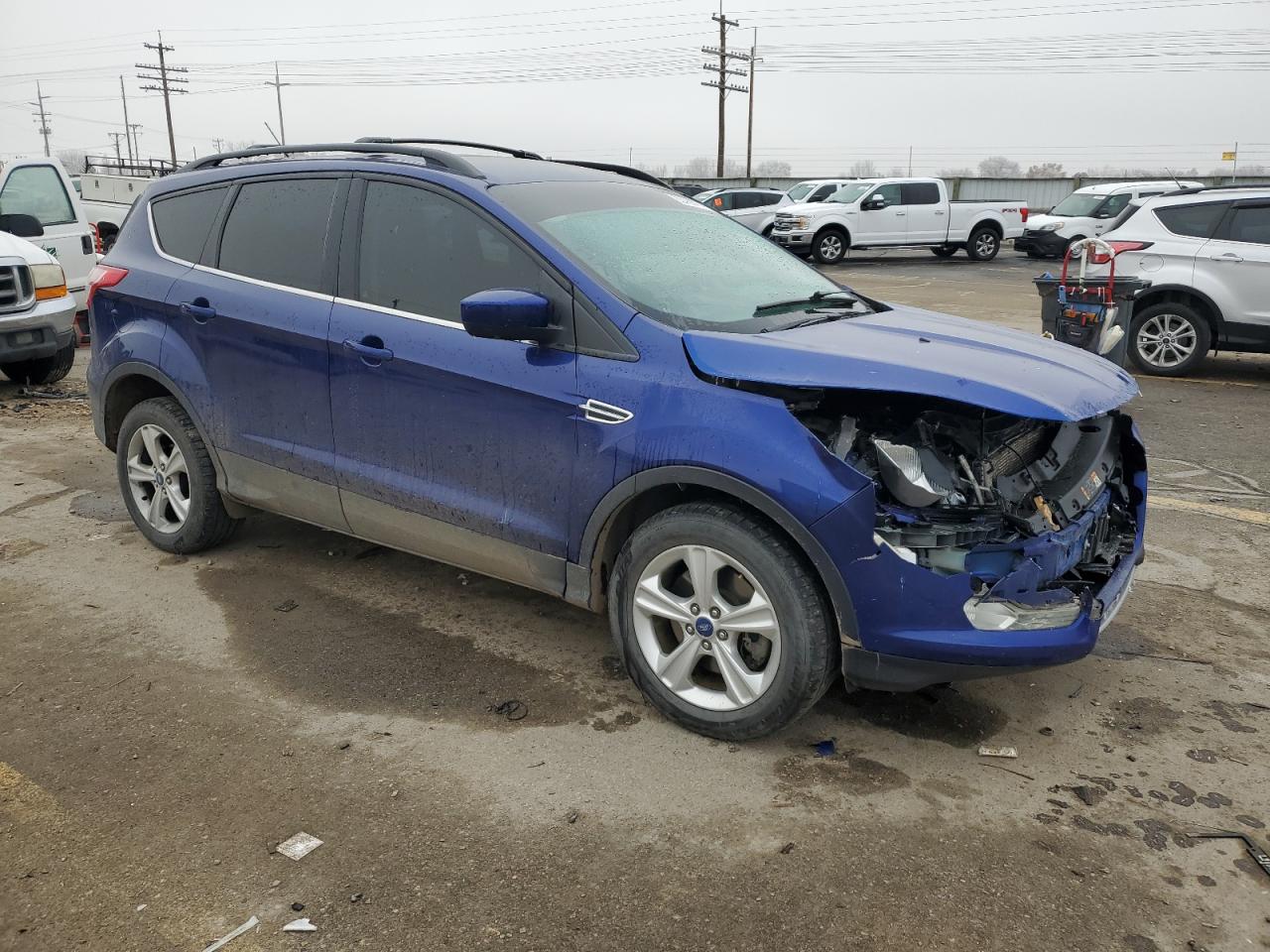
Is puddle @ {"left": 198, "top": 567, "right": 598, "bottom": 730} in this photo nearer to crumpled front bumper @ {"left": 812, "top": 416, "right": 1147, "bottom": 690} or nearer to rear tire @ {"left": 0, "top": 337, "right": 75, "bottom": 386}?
crumpled front bumper @ {"left": 812, "top": 416, "right": 1147, "bottom": 690}

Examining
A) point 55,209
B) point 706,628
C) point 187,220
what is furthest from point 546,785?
point 55,209

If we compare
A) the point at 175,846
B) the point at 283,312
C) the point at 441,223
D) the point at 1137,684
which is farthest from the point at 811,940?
the point at 283,312

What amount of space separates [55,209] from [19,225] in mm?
2160

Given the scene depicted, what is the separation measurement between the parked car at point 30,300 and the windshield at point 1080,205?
71.4 ft

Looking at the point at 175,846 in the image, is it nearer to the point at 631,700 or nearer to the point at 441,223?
the point at 631,700

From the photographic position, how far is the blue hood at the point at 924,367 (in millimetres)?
3039

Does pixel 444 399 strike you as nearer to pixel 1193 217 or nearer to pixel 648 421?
pixel 648 421

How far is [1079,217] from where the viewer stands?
23.9 m

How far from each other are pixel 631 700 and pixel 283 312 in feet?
6.79

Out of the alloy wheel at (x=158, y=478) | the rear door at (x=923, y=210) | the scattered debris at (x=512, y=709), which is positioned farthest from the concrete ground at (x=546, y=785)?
the rear door at (x=923, y=210)

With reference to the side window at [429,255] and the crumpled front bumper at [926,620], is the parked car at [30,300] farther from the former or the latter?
the crumpled front bumper at [926,620]

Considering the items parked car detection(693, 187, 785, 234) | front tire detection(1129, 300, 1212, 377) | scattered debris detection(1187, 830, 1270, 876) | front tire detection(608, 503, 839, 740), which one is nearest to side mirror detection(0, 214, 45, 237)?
A: front tire detection(608, 503, 839, 740)

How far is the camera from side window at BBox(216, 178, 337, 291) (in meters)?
4.20

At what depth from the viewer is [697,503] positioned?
3.29 m
